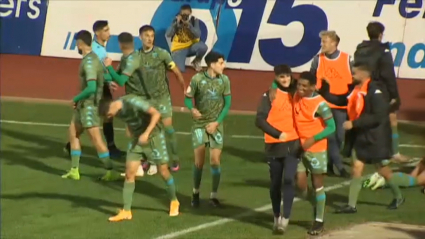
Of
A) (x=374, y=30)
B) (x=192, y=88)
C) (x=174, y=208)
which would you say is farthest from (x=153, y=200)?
(x=374, y=30)

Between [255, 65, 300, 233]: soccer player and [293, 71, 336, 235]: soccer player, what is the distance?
10 cm

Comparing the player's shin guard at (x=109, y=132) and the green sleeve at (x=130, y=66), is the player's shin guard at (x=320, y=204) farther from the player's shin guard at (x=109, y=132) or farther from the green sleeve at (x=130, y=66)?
the player's shin guard at (x=109, y=132)

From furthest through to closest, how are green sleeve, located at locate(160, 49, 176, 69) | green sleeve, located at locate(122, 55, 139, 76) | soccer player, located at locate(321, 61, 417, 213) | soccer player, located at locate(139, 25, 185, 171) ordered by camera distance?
green sleeve, located at locate(160, 49, 176, 69)
soccer player, located at locate(139, 25, 185, 171)
green sleeve, located at locate(122, 55, 139, 76)
soccer player, located at locate(321, 61, 417, 213)

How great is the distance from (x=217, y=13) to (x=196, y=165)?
30.1 feet

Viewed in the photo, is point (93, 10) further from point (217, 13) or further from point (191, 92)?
point (191, 92)

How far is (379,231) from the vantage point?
1033cm

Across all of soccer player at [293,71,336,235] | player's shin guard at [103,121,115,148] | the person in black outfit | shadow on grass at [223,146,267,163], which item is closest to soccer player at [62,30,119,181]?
player's shin guard at [103,121,115,148]

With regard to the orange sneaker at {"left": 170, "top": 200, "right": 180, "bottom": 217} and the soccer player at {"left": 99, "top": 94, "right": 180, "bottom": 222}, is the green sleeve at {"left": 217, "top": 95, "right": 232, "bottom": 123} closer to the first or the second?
the soccer player at {"left": 99, "top": 94, "right": 180, "bottom": 222}

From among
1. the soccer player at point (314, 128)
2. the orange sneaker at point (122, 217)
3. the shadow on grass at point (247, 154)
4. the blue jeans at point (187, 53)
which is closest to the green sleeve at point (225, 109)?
the soccer player at point (314, 128)

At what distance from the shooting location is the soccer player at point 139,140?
10703 mm

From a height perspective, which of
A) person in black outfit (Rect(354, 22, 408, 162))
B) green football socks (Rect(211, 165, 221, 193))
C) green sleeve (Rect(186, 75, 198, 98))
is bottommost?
green football socks (Rect(211, 165, 221, 193))

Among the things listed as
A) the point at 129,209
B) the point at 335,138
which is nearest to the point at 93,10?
the point at 335,138

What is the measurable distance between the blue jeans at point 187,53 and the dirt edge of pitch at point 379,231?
9.69 meters

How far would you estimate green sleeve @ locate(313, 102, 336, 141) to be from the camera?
10031mm
